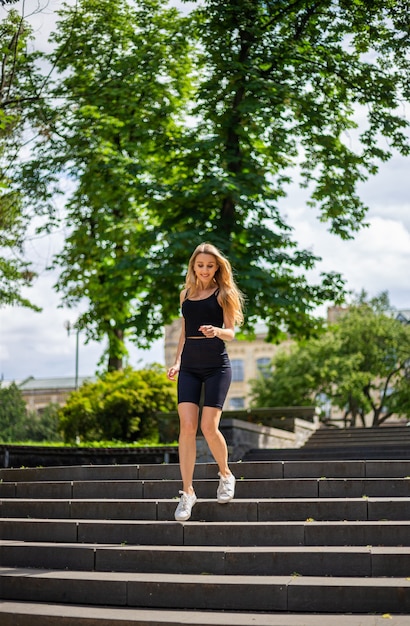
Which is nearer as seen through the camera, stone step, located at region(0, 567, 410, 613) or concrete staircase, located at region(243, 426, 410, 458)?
stone step, located at region(0, 567, 410, 613)

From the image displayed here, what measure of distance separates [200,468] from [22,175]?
554 inches

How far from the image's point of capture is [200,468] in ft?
32.7

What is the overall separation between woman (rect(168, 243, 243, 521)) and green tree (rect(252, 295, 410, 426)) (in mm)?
32197

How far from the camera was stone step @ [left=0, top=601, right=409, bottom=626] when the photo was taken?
6.20 metres

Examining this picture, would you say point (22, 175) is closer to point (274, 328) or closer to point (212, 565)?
point (274, 328)

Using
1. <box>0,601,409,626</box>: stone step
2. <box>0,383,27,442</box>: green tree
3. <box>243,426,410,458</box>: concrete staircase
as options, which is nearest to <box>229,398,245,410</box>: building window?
<box>0,383,27,442</box>: green tree

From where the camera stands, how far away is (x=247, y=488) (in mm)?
9156

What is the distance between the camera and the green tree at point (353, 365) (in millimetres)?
40219

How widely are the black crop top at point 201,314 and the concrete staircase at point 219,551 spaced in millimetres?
1738

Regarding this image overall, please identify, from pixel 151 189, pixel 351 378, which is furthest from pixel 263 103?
pixel 351 378

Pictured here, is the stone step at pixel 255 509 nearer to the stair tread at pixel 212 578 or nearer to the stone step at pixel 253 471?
the stone step at pixel 253 471

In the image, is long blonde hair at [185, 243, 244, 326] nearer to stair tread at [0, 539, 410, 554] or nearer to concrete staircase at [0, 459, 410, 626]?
concrete staircase at [0, 459, 410, 626]

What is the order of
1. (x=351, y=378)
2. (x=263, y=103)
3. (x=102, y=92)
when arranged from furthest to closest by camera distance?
(x=351, y=378), (x=102, y=92), (x=263, y=103)

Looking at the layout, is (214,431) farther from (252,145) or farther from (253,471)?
(252,145)
